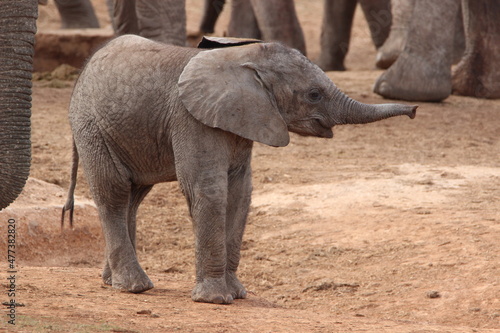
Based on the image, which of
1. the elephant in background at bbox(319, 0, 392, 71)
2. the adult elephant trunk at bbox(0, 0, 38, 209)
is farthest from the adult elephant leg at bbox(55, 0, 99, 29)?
the adult elephant trunk at bbox(0, 0, 38, 209)

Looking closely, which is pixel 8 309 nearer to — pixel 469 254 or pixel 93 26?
pixel 469 254

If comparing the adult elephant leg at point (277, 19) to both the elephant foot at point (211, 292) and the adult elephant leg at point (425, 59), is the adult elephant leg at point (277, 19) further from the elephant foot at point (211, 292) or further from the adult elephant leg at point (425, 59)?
the elephant foot at point (211, 292)

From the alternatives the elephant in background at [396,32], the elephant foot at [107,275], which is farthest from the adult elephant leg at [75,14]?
the elephant foot at [107,275]

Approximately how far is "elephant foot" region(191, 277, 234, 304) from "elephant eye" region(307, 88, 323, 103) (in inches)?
35.3

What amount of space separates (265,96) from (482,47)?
638 centimetres

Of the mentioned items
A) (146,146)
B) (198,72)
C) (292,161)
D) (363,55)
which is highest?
(198,72)

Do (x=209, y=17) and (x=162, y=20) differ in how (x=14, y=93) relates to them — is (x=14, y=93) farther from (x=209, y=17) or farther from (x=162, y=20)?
(x=209, y=17)

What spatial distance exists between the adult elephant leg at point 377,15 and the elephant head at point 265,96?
8.67m

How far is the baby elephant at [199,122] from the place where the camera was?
4.73 meters

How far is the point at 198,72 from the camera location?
4.76 m

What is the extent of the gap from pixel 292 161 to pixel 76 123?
3.41 m

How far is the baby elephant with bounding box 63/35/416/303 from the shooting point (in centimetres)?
473

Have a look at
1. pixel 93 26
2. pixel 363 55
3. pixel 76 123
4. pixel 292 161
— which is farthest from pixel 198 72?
pixel 363 55

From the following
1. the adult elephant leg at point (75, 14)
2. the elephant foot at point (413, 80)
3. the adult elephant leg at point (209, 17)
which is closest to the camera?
the elephant foot at point (413, 80)
